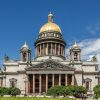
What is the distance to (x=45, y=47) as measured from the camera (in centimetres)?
13150

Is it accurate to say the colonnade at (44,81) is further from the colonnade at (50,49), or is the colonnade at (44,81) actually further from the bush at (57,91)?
the bush at (57,91)

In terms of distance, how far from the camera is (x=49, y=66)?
383 feet

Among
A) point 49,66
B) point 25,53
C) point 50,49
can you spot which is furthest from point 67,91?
point 50,49

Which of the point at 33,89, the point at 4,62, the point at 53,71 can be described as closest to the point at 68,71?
the point at 53,71

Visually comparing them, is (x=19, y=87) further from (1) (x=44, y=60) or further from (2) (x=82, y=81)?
→ (2) (x=82, y=81)

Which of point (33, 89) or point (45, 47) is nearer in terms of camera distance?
point (33, 89)

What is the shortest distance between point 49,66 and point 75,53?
10.4 metres

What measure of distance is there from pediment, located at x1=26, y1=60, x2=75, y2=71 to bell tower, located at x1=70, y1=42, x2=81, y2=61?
5503 mm

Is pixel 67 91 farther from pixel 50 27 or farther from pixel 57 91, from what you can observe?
pixel 50 27

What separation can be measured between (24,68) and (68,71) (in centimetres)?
1385

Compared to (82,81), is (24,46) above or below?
above

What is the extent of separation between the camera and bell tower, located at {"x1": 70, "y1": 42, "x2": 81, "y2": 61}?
12012cm

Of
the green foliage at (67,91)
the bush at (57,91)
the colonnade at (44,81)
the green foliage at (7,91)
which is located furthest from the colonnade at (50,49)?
the green foliage at (67,91)

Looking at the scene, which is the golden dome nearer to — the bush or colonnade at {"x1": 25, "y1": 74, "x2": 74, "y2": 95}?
colonnade at {"x1": 25, "y1": 74, "x2": 74, "y2": 95}
